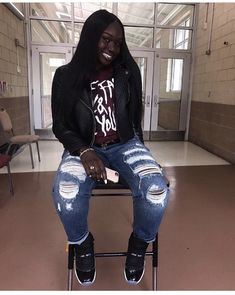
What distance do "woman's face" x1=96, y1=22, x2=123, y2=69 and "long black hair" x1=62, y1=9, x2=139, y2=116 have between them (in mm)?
19

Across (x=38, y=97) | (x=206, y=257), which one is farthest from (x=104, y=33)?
(x=38, y=97)

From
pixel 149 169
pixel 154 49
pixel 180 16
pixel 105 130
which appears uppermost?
pixel 180 16

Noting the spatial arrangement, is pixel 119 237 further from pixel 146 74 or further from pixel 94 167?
pixel 146 74

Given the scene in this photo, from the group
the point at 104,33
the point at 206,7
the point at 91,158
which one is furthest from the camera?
the point at 206,7

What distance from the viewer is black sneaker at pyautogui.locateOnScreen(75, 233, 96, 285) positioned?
43.0 inches

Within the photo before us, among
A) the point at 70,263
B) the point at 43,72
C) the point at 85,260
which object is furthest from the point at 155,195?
the point at 43,72

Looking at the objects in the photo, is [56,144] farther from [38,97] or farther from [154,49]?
[154,49]

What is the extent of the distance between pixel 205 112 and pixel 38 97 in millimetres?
3248

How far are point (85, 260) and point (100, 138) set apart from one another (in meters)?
0.58

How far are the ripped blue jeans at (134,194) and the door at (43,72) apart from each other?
4.29 m

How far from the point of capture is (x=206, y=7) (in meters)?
4.64

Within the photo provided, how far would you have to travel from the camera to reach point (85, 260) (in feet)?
3.61

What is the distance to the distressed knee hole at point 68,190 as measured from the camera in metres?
1.02

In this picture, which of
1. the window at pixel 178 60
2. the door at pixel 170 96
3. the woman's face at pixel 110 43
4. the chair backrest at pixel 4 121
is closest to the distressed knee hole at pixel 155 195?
the woman's face at pixel 110 43
